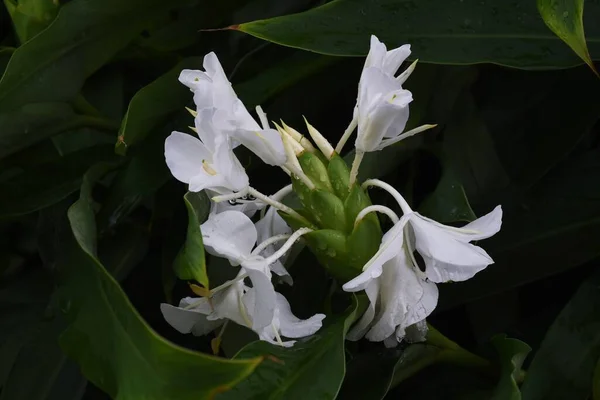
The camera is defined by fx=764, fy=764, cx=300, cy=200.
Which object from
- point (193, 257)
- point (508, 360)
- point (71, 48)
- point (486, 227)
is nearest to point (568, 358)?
point (508, 360)

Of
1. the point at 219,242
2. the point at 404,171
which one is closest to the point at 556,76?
the point at 404,171

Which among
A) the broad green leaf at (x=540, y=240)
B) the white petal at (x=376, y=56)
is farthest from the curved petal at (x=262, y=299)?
the broad green leaf at (x=540, y=240)

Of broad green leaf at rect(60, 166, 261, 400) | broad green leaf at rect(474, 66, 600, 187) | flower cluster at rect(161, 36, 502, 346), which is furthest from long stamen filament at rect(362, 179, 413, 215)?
broad green leaf at rect(474, 66, 600, 187)

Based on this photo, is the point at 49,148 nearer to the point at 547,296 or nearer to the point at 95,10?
Result: the point at 95,10

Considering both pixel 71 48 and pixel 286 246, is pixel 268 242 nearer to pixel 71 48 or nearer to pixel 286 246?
pixel 286 246

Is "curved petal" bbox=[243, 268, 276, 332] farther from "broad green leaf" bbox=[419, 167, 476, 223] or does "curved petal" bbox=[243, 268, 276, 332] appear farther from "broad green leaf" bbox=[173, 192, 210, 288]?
"broad green leaf" bbox=[419, 167, 476, 223]

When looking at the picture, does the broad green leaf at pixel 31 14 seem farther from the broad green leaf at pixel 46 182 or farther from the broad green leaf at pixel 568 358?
the broad green leaf at pixel 568 358
